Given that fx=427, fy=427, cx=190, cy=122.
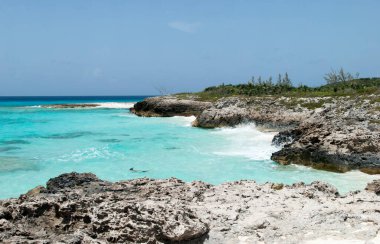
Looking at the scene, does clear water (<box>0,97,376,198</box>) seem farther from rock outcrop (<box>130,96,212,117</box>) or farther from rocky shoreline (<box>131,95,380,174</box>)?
rock outcrop (<box>130,96,212,117</box>)

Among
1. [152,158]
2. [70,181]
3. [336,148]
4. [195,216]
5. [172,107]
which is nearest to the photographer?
[195,216]

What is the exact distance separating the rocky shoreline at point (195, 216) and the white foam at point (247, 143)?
37.1 ft

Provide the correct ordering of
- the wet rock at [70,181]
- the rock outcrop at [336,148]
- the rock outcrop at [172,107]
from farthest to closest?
the rock outcrop at [172,107] → the rock outcrop at [336,148] → the wet rock at [70,181]

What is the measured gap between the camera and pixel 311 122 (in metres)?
21.0

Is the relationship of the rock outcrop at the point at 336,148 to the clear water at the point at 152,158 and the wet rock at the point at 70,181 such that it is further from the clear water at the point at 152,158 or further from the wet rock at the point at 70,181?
the wet rock at the point at 70,181

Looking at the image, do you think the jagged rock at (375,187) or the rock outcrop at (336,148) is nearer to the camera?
the jagged rock at (375,187)

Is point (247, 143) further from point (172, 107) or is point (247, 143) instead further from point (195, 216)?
point (172, 107)

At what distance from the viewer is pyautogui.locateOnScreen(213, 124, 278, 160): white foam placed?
21.1m

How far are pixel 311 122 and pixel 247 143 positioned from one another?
506cm

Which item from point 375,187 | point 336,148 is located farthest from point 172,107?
point 375,187

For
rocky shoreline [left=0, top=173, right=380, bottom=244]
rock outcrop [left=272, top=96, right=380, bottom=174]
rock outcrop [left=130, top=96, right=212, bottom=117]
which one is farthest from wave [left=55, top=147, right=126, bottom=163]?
rock outcrop [left=130, top=96, right=212, bottom=117]

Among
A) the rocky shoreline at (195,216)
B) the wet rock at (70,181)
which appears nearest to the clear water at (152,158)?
the wet rock at (70,181)

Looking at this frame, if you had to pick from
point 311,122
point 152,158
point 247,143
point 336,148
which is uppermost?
point 311,122

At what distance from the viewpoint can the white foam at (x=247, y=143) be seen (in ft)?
69.1
